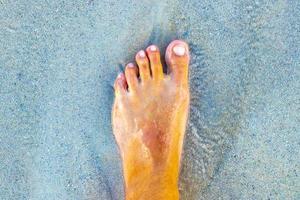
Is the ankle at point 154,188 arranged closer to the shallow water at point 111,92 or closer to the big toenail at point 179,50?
the shallow water at point 111,92

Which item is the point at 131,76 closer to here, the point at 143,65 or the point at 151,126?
the point at 143,65

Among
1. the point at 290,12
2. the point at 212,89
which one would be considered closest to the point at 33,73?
the point at 212,89

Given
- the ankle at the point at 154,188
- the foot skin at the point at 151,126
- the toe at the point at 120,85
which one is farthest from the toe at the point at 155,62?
the ankle at the point at 154,188

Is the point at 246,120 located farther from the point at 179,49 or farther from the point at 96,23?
the point at 96,23

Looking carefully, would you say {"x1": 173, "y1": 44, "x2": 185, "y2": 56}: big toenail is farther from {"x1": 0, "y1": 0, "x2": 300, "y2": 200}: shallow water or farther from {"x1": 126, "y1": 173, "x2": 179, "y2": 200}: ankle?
{"x1": 126, "y1": 173, "x2": 179, "y2": 200}: ankle

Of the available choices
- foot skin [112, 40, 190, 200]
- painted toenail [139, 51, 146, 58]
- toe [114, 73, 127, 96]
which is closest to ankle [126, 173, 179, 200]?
foot skin [112, 40, 190, 200]

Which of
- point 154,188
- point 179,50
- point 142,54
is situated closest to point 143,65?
point 142,54
